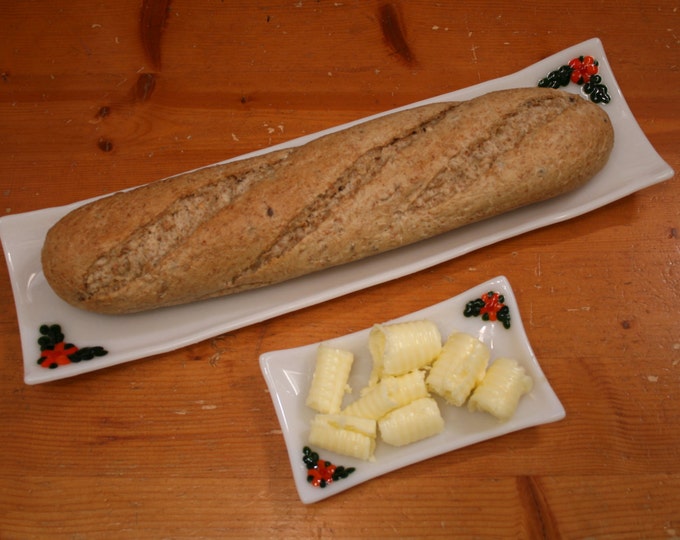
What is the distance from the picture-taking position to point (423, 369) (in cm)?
142

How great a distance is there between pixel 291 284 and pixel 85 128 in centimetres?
90

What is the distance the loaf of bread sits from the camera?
142 centimetres

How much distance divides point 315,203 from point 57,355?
2.59 feet

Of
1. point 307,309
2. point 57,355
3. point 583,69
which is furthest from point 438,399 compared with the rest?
point 583,69

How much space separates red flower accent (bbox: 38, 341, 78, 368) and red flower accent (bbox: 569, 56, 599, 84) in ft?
5.51

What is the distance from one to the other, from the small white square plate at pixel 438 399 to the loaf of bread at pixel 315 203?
0.21 meters

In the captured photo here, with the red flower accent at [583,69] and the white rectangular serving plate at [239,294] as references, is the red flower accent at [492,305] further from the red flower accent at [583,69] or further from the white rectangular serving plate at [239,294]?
the red flower accent at [583,69]

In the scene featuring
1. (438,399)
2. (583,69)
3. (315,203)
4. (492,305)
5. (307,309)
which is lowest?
(438,399)

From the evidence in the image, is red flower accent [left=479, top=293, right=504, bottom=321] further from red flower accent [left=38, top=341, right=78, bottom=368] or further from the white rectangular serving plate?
red flower accent [left=38, top=341, right=78, bottom=368]

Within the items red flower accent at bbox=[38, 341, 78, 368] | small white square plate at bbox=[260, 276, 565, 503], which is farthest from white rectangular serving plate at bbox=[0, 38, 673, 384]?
small white square plate at bbox=[260, 276, 565, 503]

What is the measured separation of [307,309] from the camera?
1582 millimetres

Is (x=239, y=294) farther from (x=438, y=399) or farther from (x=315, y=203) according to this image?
(x=438, y=399)

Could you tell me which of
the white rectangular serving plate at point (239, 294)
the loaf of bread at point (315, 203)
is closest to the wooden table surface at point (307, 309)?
the white rectangular serving plate at point (239, 294)

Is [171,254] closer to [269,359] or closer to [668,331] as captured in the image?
[269,359]
